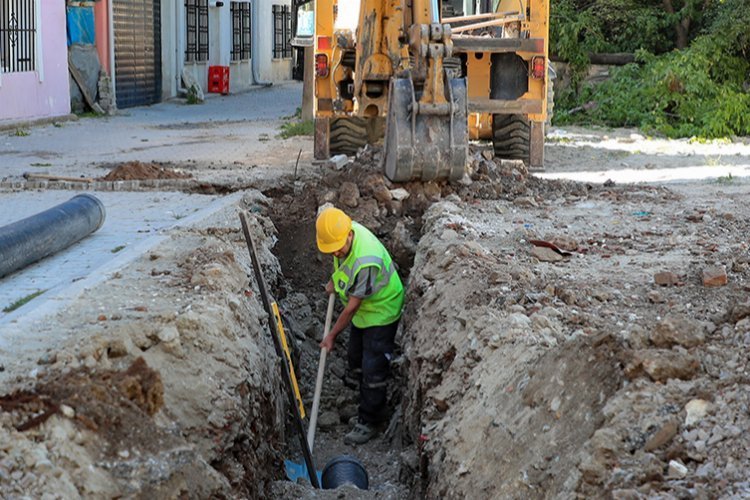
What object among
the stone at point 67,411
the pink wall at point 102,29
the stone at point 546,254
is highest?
the pink wall at point 102,29

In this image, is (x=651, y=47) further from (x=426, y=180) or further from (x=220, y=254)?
(x=220, y=254)

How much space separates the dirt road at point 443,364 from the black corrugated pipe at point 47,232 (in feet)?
2.66

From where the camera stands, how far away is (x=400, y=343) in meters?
8.66

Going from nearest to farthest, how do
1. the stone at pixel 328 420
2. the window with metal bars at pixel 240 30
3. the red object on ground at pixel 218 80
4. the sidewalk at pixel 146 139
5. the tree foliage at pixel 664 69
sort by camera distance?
1. the stone at pixel 328 420
2. the sidewalk at pixel 146 139
3. the tree foliage at pixel 664 69
4. the red object on ground at pixel 218 80
5. the window with metal bars at pixel 240 30

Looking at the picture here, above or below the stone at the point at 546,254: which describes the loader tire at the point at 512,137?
above

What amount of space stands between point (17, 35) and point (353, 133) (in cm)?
899

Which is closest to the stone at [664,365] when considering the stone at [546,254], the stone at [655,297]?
the stone at [655,297]

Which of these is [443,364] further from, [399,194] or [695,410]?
[399,194]

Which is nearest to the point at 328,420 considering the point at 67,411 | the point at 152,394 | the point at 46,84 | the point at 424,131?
the point at 424,131

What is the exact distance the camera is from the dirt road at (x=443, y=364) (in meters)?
4.30

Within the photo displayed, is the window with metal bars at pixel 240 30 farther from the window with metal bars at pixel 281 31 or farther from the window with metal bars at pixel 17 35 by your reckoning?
the window with metal bars at pixel 17 35

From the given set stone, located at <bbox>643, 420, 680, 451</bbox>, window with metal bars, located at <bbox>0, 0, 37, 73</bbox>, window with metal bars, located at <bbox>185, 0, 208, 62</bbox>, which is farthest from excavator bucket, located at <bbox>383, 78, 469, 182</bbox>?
window with metal bars, located at <bbox>185, 0, 208, 62</bbox>

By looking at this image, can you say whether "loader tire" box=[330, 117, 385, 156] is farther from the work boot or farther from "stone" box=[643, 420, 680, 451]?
"stone" box=[643, 420, 680, 451]

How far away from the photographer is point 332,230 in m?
7.73
